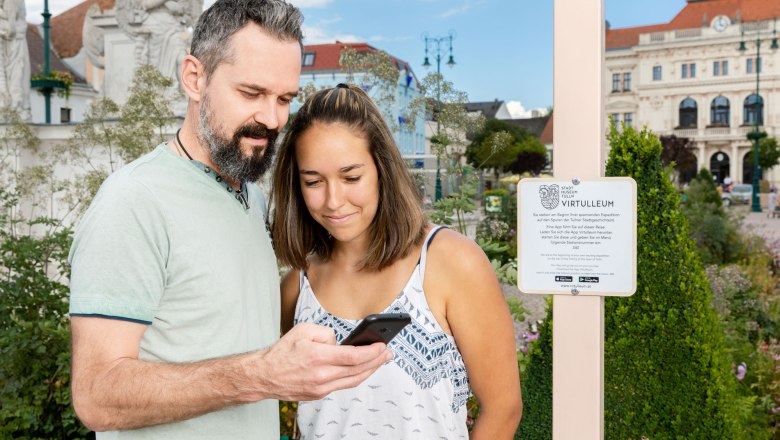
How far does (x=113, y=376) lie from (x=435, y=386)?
76 cm

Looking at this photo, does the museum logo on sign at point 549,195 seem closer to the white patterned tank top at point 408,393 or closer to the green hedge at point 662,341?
the white patterned tank top at point 408,393

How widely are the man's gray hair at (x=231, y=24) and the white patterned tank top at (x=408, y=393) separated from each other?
635 mm

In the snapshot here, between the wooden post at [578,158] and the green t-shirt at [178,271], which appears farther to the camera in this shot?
the wooden post at [578,158]

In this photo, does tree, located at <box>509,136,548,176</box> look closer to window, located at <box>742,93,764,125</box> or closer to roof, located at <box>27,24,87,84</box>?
window, located at <box>742,93,764,125</box>

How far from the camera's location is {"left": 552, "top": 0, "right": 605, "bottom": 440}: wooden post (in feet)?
6.44

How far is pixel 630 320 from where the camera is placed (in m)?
3.10

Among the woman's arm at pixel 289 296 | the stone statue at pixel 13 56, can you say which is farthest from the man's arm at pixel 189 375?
the stone statue at pixel 13 56

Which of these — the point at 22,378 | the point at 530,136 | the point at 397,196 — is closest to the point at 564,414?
the point at 397,196

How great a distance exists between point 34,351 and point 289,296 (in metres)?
2.66

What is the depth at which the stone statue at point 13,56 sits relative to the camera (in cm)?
1138

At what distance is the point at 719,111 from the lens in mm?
64812

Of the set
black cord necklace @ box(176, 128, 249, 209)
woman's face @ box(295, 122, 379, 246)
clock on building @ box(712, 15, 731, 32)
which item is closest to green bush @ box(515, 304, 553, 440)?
woman's face @ box(295, 122, 379, 246)

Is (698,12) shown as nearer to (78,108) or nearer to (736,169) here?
(736,169)

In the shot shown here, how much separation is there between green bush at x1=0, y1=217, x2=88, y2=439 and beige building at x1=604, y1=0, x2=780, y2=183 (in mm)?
61511
